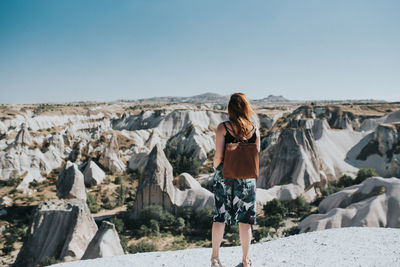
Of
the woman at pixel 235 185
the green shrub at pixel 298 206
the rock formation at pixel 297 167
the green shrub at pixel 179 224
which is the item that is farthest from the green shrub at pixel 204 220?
the woman at pixel 235 185

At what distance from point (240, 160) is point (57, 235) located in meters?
12.1

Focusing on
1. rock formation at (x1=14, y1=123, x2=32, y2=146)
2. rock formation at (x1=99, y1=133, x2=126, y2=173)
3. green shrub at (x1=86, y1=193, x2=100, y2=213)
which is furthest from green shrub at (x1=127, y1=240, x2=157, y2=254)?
rock formation at (x1=14, y1=123, x2=32, y2=146)

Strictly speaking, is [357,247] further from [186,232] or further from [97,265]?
[186,232]

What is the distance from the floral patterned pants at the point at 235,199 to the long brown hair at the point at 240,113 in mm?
538

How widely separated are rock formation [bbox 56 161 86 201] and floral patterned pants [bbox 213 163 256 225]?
20.0m

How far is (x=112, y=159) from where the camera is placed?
98.5 ft

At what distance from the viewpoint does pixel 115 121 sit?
64188 millimetres

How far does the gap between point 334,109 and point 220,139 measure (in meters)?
58.8

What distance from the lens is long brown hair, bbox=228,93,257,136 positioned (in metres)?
3.01

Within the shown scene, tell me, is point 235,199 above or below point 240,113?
below

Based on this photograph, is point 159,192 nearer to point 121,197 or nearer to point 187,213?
point 187,213

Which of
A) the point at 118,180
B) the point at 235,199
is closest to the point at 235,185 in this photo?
the point at 235,199

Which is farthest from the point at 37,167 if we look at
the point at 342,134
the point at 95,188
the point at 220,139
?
the point at 342,134

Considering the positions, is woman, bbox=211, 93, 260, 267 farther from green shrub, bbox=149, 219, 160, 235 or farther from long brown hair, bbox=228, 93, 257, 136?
green shrub, bbox=149, 219, 160, 235
